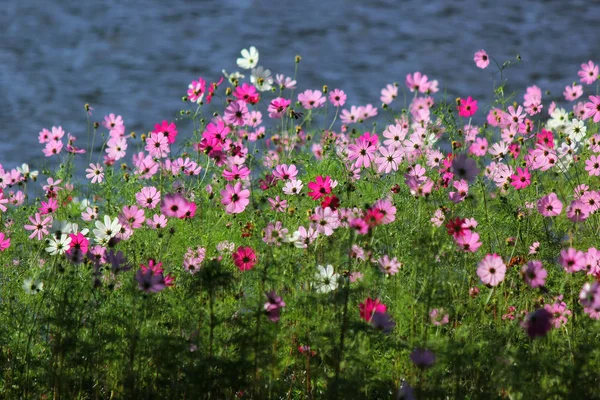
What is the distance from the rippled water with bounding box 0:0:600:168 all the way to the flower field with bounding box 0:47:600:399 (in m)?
5.52

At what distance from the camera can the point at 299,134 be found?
4.53 metres

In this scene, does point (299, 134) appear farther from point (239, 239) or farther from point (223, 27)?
point (223, 27)

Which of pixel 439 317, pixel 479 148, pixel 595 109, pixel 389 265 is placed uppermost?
pixel 595 109

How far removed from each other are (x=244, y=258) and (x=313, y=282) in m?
0.21

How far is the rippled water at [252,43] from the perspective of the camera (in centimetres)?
1005

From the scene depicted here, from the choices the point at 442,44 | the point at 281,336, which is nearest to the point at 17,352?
the point at 281,336

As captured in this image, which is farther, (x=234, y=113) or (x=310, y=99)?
(x=310, y=99)

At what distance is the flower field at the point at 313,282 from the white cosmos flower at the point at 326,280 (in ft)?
0.03

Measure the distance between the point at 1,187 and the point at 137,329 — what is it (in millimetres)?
1460

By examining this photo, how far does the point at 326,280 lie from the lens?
2650mm

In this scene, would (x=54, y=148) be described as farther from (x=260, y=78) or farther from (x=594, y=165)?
(x=594, y=165)

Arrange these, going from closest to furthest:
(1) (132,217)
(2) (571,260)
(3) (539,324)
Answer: (3) (539,324), (2) (571,260), (1) (132,217)

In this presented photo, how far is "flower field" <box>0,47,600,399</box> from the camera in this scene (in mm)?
2451

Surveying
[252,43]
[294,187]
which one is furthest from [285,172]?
[252,43]
